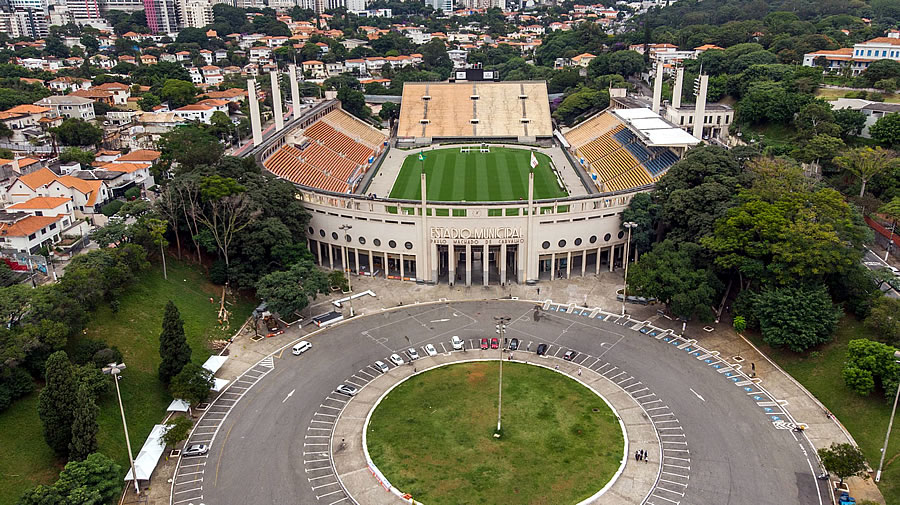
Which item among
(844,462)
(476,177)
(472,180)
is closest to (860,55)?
(476,177)

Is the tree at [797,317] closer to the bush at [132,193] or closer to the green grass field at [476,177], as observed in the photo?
the green grass field at [476,177]

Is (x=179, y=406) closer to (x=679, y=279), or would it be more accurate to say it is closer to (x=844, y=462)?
(x=679, y=279)

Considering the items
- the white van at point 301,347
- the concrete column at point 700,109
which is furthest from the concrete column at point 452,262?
the concrete column at point 700,109

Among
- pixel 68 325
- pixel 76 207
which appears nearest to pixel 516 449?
pixel 68 325

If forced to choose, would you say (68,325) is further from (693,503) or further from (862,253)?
(862,253)

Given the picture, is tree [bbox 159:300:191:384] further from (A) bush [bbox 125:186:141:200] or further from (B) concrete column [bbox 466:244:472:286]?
(A) bush [bbox 125:186:141:200]

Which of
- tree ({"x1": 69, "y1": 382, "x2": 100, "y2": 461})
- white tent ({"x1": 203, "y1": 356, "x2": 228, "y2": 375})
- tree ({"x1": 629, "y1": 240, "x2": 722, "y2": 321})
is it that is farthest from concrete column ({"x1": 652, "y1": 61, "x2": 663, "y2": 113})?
tree ({"x1": 69, "y1": 382, "x2": 100, "y2": 461})
